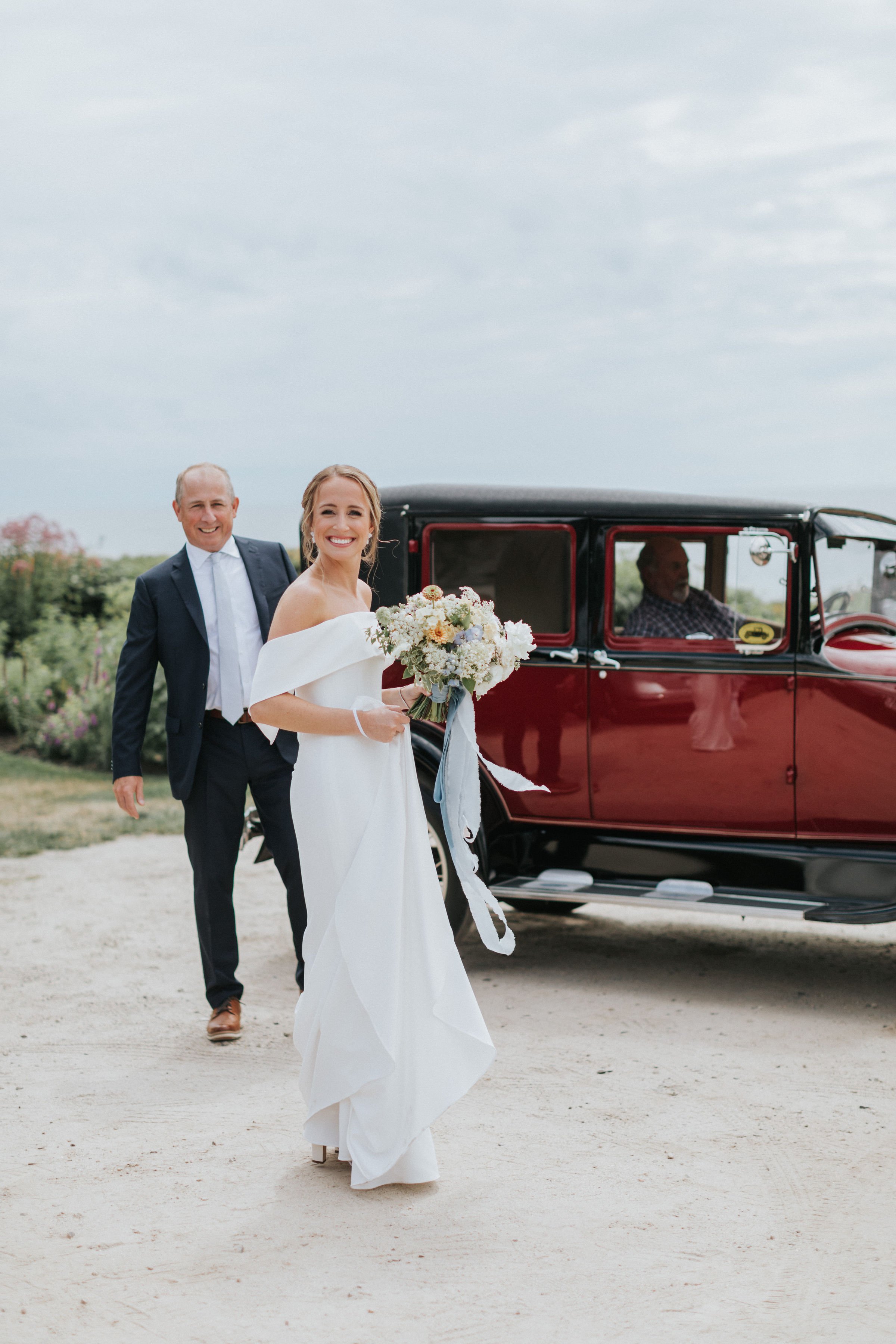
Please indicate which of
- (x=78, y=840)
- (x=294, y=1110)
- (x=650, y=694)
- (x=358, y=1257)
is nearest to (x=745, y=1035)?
(x=650, y=694)

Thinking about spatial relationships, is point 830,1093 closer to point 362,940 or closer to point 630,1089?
point 630,1089

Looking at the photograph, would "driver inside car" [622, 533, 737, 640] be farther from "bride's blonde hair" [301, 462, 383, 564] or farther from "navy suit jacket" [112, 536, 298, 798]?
"bride's blonde hair" [301, 462, 383, 564]

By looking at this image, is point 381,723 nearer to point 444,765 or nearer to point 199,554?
point 444,765

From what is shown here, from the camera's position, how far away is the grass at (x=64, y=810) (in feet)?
30.7

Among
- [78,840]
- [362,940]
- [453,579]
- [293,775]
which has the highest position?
[453,579]

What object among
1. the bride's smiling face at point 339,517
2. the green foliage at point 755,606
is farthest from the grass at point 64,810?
the bride's smiling face at point 339,517

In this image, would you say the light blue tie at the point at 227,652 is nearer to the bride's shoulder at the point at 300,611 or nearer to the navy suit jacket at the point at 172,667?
the navy suit jacket at the point at 172,667

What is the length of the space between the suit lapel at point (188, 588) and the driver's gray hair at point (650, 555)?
2.11 metres

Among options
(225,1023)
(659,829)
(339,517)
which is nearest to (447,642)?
A: (339,517)

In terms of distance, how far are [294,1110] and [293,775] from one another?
133 centimetres

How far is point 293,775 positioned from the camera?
12.0 feet

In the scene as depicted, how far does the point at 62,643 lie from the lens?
581 inches

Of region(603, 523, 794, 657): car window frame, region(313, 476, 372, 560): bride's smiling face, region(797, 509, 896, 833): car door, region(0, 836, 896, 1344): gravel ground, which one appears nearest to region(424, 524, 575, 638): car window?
region(603, 523, 794, 657): car window frame

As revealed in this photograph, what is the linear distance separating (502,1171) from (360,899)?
99 cm
